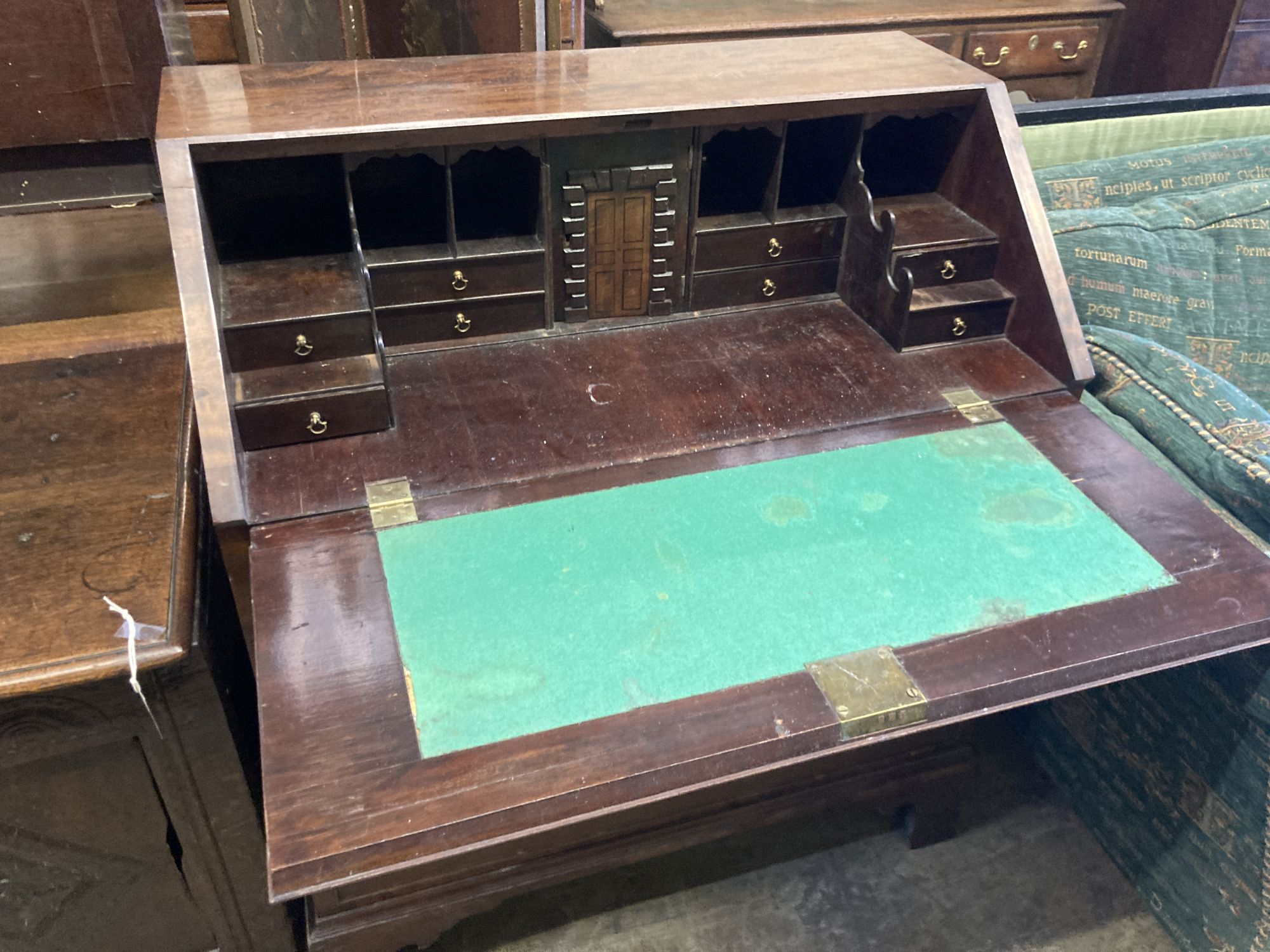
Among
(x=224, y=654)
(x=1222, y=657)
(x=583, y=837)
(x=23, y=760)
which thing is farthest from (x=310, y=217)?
(x=1222, y=657)

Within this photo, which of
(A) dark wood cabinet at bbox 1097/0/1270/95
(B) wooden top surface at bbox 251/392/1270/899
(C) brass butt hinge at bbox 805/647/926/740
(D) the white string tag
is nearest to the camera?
(B) wooden top surface at bbox 251/392/1270/899

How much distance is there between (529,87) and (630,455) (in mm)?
573

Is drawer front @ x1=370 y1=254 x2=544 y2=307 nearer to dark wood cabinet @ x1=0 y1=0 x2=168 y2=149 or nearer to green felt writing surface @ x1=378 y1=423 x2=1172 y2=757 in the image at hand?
green felt writing surface @ x1=378 y1=423 x2=1172 y2=757

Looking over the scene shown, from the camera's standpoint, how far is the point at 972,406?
1439mm

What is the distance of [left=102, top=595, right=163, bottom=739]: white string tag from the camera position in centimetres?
115

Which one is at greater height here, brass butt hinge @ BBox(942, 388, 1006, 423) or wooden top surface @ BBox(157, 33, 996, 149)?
wooden top surface @ BBox(157, 33, 996, 149)

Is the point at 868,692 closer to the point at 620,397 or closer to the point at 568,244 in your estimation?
the point at 620,397

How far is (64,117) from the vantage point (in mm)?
1573

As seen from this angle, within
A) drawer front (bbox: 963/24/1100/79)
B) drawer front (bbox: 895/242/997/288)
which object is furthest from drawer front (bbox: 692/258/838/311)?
drawer front (bbox: 963/24/1100/79)

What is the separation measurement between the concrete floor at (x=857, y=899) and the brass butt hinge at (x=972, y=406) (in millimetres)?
912

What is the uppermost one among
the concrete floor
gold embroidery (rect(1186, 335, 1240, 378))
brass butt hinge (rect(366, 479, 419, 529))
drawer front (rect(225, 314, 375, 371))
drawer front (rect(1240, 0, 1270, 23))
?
drawer front (rect(1240, 0, 1270, 23))

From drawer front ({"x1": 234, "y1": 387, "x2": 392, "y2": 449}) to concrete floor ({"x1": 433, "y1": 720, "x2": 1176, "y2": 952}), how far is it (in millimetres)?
957

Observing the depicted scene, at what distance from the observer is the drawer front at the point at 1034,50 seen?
3.09m

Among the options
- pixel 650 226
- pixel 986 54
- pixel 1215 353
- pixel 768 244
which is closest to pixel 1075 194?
pixel 1215 353
